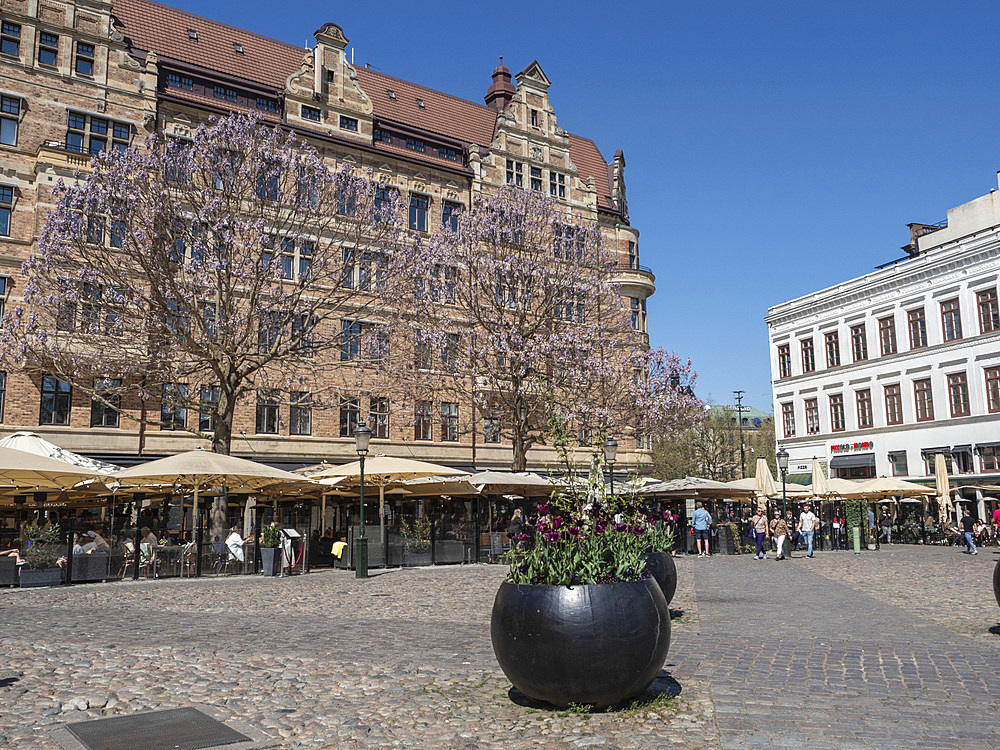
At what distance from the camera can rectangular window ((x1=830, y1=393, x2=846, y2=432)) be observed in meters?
45.0

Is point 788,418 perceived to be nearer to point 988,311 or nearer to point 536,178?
point 988,311

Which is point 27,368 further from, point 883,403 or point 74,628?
point 883,403

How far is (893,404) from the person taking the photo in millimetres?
42094

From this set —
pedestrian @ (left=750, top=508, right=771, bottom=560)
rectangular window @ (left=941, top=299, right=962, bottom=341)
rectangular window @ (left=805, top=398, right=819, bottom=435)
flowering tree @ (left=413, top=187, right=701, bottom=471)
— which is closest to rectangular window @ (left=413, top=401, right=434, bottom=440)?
flowering tree @ (left=413, top=187, right=701, bottom=471)

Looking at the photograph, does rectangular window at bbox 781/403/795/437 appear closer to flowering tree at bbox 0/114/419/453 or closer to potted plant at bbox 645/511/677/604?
flowering tree at bbox 0/114/419/453

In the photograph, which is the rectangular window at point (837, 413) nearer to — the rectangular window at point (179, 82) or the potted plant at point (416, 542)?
the potted plant at point (416, 542)

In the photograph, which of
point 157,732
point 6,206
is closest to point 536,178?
point 6,206

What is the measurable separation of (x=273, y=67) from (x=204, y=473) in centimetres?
2559

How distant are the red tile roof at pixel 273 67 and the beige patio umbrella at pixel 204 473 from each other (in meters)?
18.1

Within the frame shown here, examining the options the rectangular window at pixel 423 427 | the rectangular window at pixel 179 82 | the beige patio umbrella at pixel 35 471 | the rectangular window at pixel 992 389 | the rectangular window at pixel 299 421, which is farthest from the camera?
the rectangular window at pixel 992 389

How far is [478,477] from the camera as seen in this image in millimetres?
23938

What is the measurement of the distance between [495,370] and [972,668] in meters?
20.9

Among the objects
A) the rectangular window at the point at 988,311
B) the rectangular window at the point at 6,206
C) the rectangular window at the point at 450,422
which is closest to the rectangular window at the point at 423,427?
the rectangular window at the point at 450,422

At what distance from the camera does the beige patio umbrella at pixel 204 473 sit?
58.7 ft
